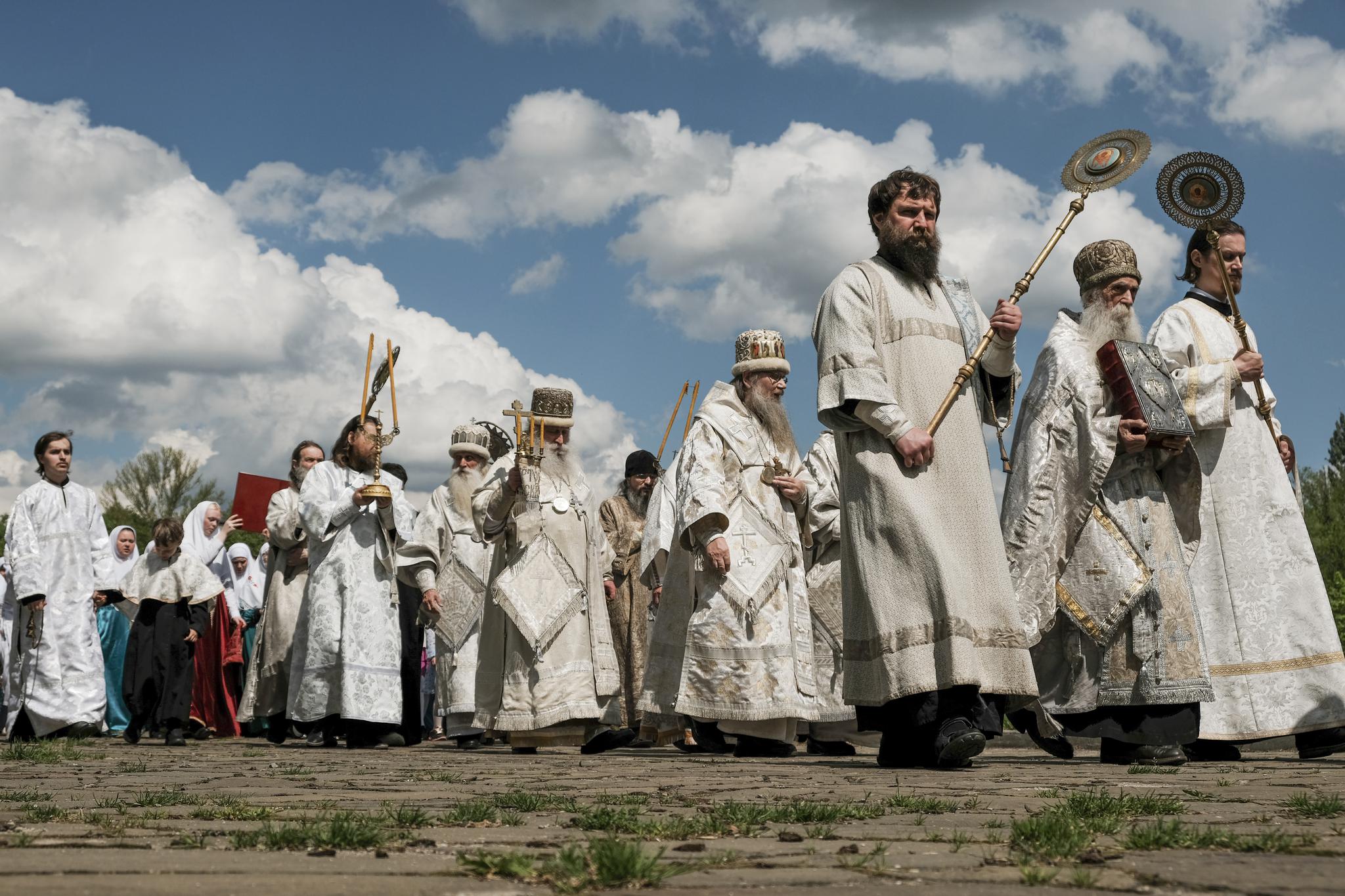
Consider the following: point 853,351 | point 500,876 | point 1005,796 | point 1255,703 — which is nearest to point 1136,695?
point 1255,703

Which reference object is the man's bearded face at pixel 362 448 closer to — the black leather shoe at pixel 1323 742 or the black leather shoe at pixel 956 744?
the black leather shoe at pixel 956 744

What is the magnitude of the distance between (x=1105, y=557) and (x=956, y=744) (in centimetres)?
152

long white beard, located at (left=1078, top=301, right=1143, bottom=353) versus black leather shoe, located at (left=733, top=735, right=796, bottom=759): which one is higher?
long white beard, located at (left=1078, top=301, right=1143, bottom=353)

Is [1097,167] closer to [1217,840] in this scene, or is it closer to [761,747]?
[761,747]

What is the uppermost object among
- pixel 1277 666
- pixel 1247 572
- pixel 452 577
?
pixel 452 577

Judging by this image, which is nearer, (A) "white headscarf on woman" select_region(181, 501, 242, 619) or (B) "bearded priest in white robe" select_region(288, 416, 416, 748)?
(B) "bearded priest in white robe" select_region(288, 416, 416, 748)

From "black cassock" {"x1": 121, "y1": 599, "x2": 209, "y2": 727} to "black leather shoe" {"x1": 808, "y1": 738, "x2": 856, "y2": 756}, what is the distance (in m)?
5.17

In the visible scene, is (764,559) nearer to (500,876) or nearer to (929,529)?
(929,529)

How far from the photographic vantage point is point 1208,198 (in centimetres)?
771

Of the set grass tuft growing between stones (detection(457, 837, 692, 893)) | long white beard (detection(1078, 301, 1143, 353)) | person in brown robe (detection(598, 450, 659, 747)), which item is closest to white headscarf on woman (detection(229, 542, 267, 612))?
person in brown robe (detection(598, 450, 659, 747))

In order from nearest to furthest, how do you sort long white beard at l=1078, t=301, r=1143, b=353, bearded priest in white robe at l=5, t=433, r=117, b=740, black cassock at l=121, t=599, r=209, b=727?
long white beard at l=1078, t=301, r=1143, b=353
bearded priest in white robe at l=5, t=433, r=117, b=740
black cassock at l=121, t=599, r=209, b=727

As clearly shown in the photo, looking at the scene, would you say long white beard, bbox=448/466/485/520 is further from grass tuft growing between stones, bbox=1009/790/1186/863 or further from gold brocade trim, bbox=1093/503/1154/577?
grass tuft growing between stones, bbox=1009/790/1186/863

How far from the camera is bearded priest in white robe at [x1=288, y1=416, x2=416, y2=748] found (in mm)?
10408

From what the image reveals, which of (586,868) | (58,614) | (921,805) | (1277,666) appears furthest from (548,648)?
(586,868)
